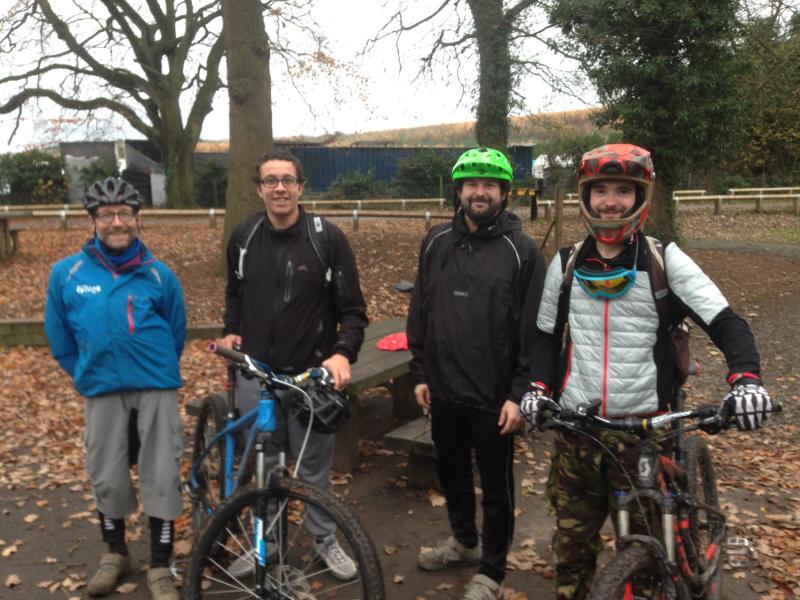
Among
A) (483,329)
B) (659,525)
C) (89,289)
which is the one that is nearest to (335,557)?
(483,329)

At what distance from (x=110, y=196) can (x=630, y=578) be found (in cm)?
277

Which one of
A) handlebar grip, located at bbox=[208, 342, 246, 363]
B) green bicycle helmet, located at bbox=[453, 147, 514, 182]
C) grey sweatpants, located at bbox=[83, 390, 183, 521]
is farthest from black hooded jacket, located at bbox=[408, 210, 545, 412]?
grey sweatpants, located at bbox=[83, 390, 183, 521]

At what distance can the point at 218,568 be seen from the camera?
3.24 metres

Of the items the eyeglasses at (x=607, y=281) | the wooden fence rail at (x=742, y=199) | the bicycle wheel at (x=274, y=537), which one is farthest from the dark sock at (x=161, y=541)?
the wooden fence rail at (x=742, y=199)

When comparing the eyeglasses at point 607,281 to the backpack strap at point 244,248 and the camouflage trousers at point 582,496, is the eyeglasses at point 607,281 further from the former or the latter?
the backpack strap at point 244,248

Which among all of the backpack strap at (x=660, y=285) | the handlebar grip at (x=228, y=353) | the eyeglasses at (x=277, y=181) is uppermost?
the eyeglasses at (x=277, y=181)

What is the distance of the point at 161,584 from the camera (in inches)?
149

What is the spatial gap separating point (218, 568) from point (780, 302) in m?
11.0

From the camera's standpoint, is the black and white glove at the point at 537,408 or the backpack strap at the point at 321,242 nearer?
the black and white glove at the point at 537,408

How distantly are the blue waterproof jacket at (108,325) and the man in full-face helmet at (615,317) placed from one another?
1.83 m

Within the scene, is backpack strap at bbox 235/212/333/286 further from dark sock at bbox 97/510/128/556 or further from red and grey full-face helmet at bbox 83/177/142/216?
dark sock at bbox 97/510/128/556

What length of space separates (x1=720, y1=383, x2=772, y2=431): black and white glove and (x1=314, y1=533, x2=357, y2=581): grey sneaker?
80.8 inches

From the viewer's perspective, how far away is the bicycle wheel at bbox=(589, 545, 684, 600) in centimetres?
253

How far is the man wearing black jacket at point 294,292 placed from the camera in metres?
3.69
